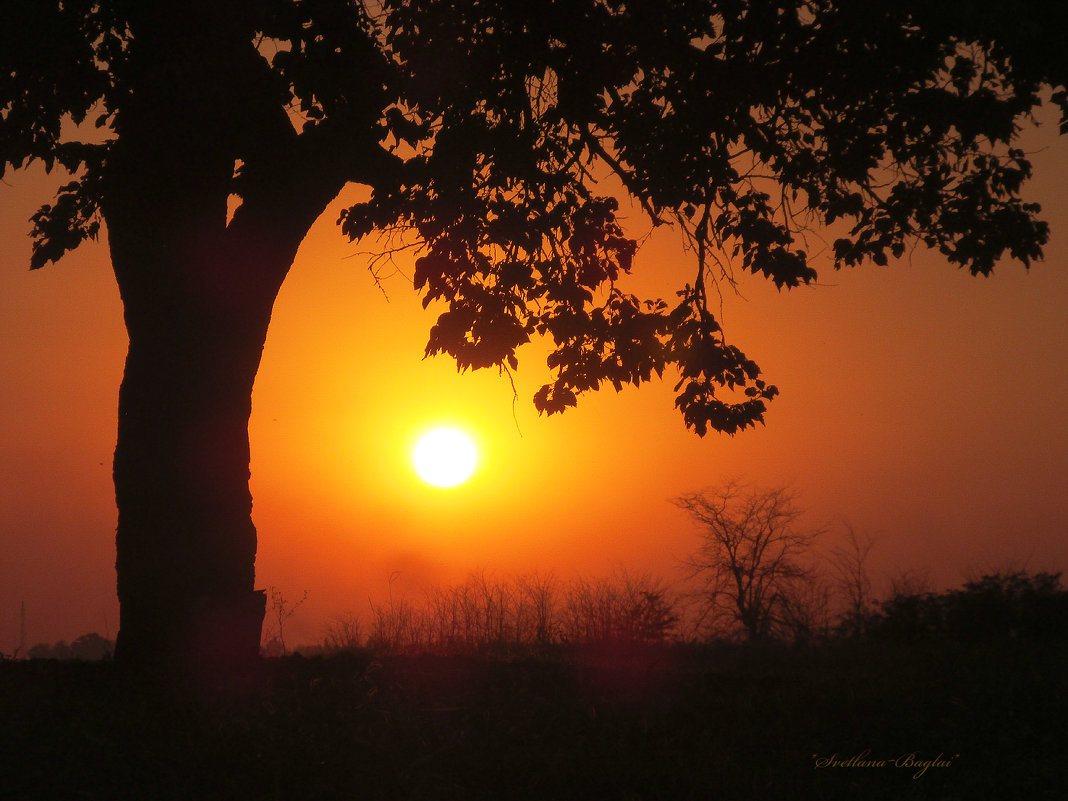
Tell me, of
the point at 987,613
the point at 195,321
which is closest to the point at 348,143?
the point at 195,321

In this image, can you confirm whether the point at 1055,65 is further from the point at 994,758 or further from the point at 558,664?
→ the point at 558,664

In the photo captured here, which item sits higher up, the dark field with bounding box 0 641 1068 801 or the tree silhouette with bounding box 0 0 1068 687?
the tree silhouette with bounding box 0 0 1068 687

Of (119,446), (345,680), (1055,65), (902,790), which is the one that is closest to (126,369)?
(119,446)

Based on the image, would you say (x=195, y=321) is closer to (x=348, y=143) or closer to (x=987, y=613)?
(x=348, y=143)

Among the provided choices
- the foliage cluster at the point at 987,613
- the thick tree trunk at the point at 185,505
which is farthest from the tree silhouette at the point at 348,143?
the foliage cluster at the point at 987,613

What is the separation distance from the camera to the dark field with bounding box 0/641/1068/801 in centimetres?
570

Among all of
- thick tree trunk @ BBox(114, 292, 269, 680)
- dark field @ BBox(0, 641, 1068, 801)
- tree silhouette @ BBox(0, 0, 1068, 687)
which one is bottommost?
dark field @ BBox(0, 641, 1068, 801)

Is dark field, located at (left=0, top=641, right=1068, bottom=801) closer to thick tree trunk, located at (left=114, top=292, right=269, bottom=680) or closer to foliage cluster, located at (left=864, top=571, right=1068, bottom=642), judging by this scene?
thick tree trunk, located at (left=114, top=292, right=269, bottom=680)

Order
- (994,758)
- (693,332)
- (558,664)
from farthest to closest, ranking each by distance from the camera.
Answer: (693,332) → (558,664) → (994,758)

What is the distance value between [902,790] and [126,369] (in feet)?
22.8

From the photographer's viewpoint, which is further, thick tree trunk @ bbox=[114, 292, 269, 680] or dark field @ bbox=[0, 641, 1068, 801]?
thick tree trunk @ bbox=[114, 292, 269, 680]

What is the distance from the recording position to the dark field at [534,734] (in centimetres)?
570

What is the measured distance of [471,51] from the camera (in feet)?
26.8

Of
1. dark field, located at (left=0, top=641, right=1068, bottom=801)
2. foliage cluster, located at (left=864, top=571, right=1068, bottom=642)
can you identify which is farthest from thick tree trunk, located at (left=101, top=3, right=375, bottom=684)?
foliage cluster, located at (left=864, top=571, right=1068, bottom=642)
